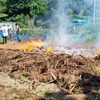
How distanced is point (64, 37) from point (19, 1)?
23.1 m

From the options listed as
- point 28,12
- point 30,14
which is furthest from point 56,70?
point 28,12

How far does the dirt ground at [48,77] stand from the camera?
759 cm

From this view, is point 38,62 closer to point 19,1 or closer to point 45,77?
point 45,77

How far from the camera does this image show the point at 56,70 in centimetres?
938

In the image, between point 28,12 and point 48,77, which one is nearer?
point 48,77

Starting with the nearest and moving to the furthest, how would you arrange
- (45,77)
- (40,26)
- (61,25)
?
(45,77)
(61,25)
(40,26)

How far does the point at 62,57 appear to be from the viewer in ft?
33.9

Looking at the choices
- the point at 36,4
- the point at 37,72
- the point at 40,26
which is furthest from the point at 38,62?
the point at 36,4

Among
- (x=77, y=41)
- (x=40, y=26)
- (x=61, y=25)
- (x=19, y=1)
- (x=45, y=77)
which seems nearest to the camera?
(x=45, y=77)

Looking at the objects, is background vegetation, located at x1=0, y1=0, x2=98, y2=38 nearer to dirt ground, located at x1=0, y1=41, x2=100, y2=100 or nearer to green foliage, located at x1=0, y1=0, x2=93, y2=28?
green foliage, located at x1=0, y1=0, x2=93, y2=28

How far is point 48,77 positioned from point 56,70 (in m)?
0.54

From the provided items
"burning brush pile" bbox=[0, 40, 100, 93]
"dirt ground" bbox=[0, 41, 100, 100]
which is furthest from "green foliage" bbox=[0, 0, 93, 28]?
"dirt ground" bbox=[0, 41, 100, 100]

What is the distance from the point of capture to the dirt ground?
759cm

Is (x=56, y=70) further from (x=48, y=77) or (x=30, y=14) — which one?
(x=30, y=14)
